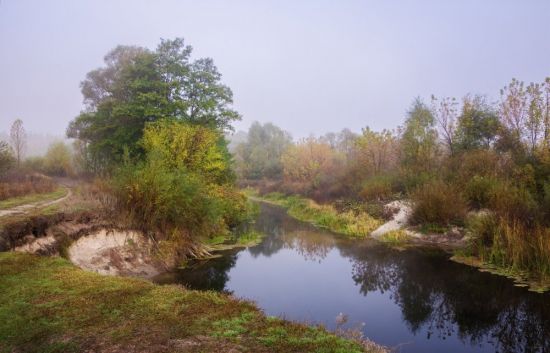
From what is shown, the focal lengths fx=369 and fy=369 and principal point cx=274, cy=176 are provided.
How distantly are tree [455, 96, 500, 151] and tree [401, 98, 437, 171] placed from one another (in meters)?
2.00

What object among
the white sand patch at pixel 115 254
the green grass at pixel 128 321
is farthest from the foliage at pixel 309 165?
the green grass at pixel 128 321

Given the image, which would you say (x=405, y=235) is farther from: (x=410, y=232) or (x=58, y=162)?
(x=58, y=162)

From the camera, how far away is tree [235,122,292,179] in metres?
67.5

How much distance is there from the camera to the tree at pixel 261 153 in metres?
67.5

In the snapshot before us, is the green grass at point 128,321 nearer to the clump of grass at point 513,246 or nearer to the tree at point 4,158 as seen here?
the clump of grass at point 513,246

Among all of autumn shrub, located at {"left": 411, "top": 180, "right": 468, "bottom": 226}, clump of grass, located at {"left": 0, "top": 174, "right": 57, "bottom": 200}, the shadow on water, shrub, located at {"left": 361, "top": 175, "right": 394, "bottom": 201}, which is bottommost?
the shadow on water

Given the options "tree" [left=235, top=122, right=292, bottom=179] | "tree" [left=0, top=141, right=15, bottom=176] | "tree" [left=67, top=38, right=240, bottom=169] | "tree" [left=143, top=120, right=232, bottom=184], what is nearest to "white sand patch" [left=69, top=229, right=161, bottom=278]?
"tree" [left=143, top=120, right=232, bottom=184]

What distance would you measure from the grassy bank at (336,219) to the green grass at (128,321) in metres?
16.7

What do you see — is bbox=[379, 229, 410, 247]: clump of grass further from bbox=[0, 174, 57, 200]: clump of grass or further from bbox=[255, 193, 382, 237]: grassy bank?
bbox=[0, 174, 57, 200]: clump of grass

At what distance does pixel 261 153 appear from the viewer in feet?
233

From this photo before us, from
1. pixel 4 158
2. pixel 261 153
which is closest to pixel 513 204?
pixel 4 158

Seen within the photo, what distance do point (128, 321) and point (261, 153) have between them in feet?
211

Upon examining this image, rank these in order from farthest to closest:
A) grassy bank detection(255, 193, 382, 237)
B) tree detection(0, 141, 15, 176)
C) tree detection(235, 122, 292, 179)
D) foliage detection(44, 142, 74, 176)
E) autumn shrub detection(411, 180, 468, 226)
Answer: tree detection(235, 122, 292, 179) < foliage detection(44, 142, 74, 176) < grassy bank detection(255, 193, 382, 237) < tree detection(0, 141, 15, 176) < autumn shrub detection(411, 180, 468, 226)

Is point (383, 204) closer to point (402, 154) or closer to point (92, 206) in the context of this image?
point (402, 154)
